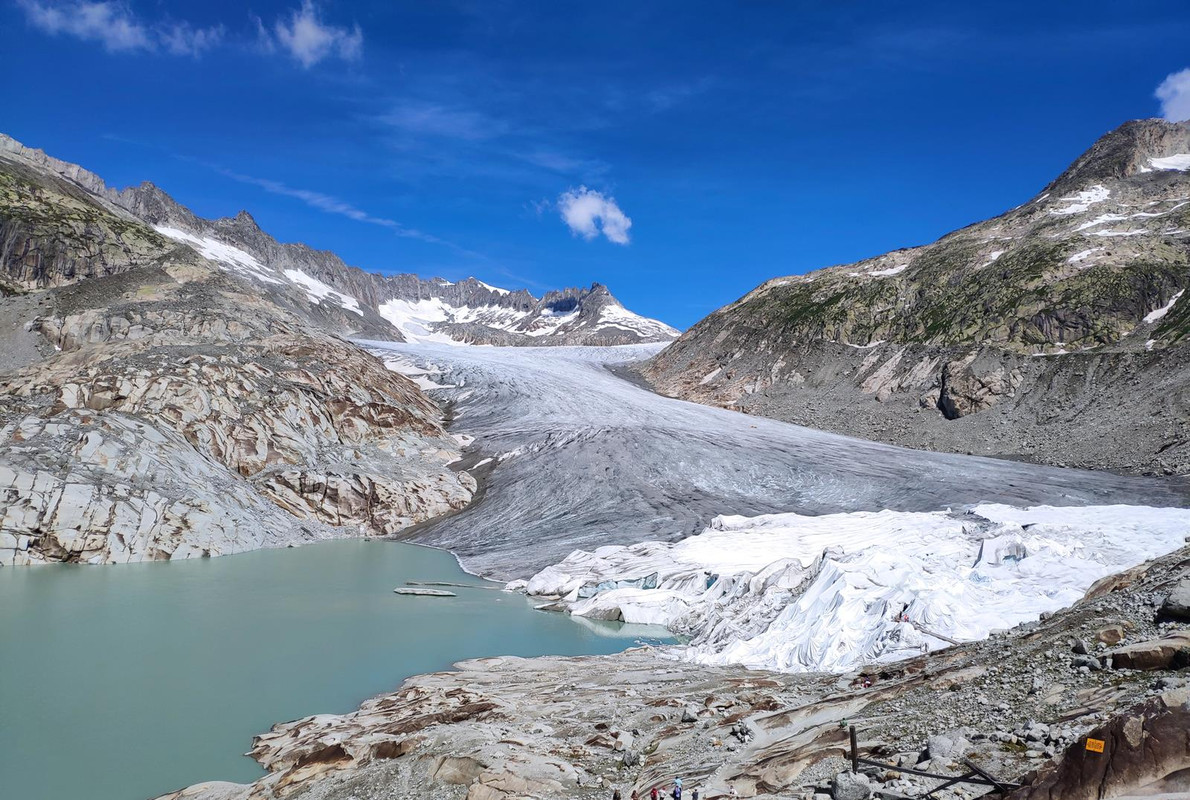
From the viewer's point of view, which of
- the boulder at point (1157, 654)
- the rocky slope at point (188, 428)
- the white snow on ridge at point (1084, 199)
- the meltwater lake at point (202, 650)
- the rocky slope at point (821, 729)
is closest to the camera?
the rocky slope at point (821, 729)

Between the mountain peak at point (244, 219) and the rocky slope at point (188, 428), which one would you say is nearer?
the rocky slope at point (188, 428)

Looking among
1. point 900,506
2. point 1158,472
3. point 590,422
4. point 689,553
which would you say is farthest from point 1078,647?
point 590,422

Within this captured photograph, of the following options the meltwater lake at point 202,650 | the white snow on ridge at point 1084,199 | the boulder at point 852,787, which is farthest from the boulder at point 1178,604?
the white snow on ridge at point 1084,199

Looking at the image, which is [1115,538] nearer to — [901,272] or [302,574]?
[302,574]

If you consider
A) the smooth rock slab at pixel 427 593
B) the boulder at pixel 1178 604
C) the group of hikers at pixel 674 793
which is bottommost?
the smooth rock slab at pixel 427 593

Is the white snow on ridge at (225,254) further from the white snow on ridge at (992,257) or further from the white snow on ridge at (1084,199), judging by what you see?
the white snow on ridge at (1084,199)

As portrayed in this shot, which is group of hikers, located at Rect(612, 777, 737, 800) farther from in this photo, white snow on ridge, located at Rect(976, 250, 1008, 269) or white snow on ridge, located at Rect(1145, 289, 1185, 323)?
white snow on ridge, located at Rect(976, 250, 1008, 269)

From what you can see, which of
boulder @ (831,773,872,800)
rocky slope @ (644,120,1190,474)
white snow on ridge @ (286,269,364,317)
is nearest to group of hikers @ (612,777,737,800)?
boulder @ (831,773,872,800)
